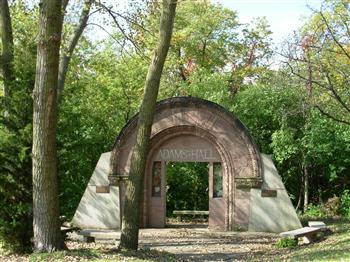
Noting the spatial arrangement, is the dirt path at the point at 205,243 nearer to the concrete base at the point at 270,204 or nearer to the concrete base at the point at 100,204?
the concrete base at the point at 270,204

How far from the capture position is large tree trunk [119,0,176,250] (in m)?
12.3

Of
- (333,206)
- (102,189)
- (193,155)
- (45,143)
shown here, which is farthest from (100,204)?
(333,206)

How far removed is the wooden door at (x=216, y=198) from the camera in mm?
18484

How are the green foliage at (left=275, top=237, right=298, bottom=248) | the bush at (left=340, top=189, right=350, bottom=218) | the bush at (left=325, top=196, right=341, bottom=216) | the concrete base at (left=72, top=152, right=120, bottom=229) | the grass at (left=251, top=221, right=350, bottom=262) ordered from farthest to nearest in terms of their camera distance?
the bush at (left=325, top=196, right=341, bottom=216), the bush at (left=340, top=189, right=350, bottom=218), the concrete base at (left=72, top=152, right=120, bottom=229), the green foliage at (left=275, top=237, right=298, bottom=248), the grass at (left=251, top=221, right=350, bottom=262)

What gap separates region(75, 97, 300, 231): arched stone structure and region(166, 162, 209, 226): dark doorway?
181 inches

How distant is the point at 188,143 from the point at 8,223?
323 inches

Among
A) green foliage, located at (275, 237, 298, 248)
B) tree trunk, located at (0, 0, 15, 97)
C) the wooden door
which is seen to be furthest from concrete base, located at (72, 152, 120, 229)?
green foliage, located at (275, 237, 298, 248)

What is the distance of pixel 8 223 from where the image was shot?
11.6m

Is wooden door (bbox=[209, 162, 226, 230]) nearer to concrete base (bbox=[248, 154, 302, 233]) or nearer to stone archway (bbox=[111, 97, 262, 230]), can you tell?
stone archway (bbox=[111, 97, 262, 230])

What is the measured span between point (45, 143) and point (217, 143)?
8565mm

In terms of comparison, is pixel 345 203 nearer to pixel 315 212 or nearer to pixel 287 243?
pixel 315 212

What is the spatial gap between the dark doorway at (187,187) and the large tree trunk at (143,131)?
1099 cm

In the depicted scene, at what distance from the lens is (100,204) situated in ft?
61.3

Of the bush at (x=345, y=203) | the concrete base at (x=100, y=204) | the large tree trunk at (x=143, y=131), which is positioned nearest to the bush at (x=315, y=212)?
the bush at (x=345, y=203)
